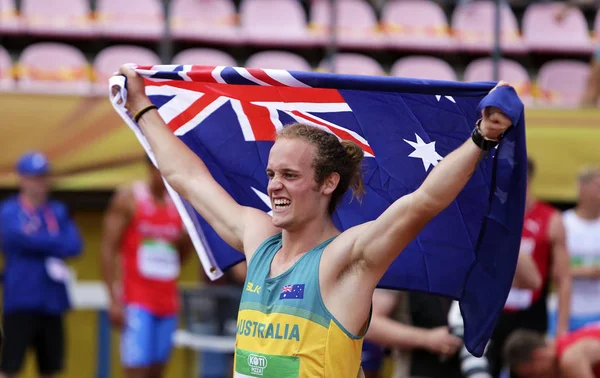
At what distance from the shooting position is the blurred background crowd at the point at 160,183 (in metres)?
6.70

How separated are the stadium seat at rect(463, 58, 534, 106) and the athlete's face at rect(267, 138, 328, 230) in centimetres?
790

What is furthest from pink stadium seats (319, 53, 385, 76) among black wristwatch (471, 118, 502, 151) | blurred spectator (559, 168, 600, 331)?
black wristwatch (471, 118, 502, 151)

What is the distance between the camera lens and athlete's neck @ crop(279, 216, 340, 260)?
3076 millimetres

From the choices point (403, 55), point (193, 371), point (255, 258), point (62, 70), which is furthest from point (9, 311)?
point (403, 55)

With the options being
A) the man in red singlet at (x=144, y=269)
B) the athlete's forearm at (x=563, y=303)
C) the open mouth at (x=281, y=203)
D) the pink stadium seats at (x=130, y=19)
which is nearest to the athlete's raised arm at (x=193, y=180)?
the open mouth at (x=281, y=203)

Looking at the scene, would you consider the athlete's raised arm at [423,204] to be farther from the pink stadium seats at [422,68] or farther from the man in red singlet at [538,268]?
the pink stadium seats at [422,68]

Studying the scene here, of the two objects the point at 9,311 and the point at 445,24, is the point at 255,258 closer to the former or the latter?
the point at 9,311

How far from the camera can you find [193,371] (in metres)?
8.80

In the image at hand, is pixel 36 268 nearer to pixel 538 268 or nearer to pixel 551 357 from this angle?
pixel 538 268

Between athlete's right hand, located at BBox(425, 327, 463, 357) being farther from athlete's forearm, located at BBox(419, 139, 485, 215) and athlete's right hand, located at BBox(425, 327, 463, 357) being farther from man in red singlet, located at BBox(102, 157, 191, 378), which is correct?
man in red singlet, located at BBox(102, 157, 191, 378)

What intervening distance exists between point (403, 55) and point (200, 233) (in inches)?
319

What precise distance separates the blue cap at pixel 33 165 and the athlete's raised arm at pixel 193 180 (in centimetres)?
420

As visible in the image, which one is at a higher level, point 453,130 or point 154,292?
point 453,130

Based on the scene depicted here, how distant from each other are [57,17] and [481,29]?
16.0ft
